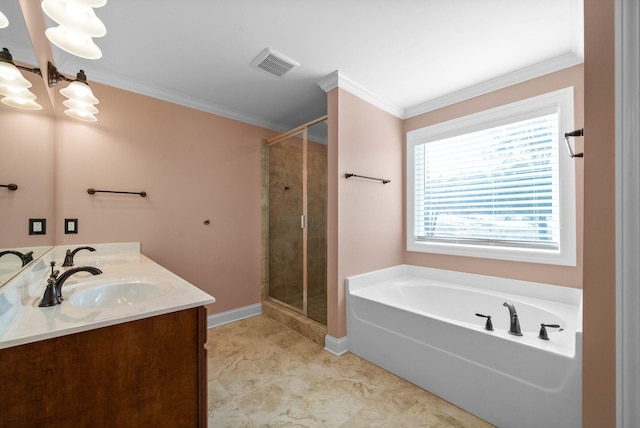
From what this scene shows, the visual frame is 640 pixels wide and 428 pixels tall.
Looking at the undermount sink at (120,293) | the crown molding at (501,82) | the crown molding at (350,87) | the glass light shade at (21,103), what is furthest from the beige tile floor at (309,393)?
the crown molding at (501,82)

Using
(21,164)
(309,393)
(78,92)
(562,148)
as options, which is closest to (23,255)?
(21,164)

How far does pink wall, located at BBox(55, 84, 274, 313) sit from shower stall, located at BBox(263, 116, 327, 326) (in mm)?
174

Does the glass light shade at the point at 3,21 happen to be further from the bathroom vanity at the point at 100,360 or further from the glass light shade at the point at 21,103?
the bathroom vanity at the point at 100,360

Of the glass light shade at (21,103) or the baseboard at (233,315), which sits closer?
the glass light shade at (21,103)

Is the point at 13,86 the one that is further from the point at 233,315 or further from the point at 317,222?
the point at 233,315

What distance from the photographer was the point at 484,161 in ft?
8.04

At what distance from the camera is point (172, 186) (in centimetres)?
258

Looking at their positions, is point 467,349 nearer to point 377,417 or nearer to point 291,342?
point 377,417

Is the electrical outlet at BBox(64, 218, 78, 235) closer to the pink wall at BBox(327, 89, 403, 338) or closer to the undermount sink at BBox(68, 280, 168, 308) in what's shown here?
the undermount sink at BBox(68, 280, 168, 308)

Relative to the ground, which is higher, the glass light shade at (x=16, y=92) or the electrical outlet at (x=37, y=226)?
the glass light shade at (x=16, y=92)

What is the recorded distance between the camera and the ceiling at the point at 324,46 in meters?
1.54

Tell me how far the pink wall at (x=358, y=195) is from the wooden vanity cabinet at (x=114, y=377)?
139 centimetres

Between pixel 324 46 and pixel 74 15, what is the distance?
4.46 ft

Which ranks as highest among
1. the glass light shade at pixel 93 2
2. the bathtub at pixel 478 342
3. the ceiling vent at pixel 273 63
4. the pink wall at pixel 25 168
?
the ceiling vent at pixel 273 63
